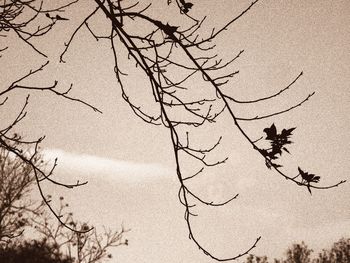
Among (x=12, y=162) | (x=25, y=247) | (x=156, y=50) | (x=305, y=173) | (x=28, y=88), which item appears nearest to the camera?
(x=305, y=173)

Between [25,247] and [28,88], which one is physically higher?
[25,247]

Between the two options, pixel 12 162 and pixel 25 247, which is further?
pixel 25 247

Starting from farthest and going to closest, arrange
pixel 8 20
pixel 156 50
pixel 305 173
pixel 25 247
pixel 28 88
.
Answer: pixel 25 247
pixel 8 20
pixel 156 50
pixel 28 88
pixel 305 173

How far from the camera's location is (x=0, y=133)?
279 centimetres

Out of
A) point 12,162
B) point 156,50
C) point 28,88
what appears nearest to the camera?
point 28,88

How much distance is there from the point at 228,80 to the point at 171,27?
1.95 feet

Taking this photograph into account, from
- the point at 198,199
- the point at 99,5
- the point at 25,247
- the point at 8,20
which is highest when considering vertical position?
the point at 25,247

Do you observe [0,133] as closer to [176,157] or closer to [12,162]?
[176,157]

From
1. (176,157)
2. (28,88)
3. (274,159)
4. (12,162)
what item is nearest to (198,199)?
(176,157)

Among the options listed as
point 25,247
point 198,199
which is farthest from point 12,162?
point 198,199

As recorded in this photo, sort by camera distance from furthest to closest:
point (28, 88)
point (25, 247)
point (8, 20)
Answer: point (25, 247) < point (8, 20) < point (28, 88)

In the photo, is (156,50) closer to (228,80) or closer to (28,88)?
(228,80)

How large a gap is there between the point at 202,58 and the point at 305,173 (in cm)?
127

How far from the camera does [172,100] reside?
2.93m
